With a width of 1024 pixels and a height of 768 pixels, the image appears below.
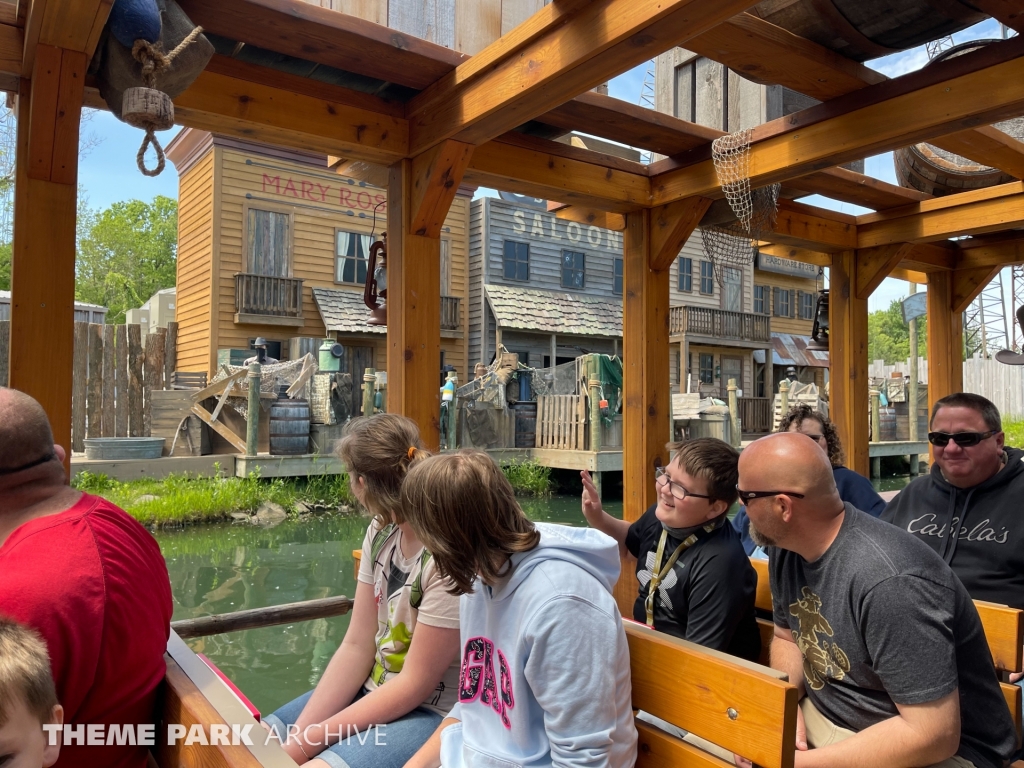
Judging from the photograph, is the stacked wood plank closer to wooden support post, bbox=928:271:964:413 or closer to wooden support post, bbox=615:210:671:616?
wooden support post, bbox=615:210:671:616

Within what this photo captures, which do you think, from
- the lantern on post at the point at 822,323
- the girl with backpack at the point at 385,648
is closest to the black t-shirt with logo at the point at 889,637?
the girl with backpack at the point at 385,648

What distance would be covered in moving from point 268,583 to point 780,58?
6.77 meters

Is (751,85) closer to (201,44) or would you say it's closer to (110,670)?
(201,44)

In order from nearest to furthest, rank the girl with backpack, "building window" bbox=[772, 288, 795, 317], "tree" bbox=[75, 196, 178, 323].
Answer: the girl with backpack < "building window" bbox=[772, 288, 795, 317] < "tree" bbox=[75, 196, 178, 323]

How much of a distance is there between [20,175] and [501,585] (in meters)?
2.20

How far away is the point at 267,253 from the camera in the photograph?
1516 centimetres

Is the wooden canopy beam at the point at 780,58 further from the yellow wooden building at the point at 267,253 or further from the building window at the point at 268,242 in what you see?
the building window at the point at 268,242

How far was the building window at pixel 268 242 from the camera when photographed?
14969 mm

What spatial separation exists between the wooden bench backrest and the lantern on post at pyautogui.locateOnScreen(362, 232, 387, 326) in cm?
247

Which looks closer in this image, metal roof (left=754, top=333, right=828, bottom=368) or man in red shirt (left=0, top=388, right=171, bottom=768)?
man in red shirt (left=0, top=388, right=171, bottom=768)

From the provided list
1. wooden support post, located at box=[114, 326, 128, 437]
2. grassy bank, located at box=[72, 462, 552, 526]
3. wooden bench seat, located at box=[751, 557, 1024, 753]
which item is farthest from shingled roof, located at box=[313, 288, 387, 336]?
wooden bench seat, located at box=[751, 557, 1024, 753]

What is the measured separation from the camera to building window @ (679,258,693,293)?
2167cm

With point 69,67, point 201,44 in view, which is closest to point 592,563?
point 201,44

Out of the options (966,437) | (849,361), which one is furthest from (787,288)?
(966,437)
